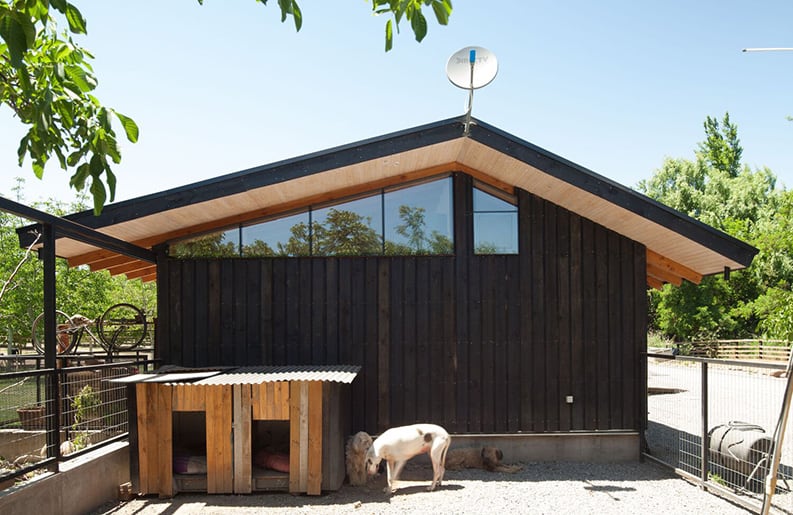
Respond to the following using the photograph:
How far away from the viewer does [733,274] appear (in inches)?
1240

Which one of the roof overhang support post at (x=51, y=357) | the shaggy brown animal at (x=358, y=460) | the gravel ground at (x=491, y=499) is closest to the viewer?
the roof overhang support post at (x=51, y=357)

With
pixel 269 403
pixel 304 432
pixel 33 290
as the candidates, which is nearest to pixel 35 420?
pixel 269 403

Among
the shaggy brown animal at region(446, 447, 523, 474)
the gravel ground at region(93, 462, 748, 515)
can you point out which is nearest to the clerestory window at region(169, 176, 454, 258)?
the shaggy brown animal at region(446, 447, 523, 474)

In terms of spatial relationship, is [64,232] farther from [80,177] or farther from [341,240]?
[80,177]

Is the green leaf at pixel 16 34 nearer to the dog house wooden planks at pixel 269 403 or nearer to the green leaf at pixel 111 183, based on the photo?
the green leaf at pixel 111 183

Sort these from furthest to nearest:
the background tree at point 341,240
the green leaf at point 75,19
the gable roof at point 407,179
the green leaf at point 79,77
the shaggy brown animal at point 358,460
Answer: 1. the background tree at point 341,240
2. the gable roof at point 407,179
3. the shaggy brown animal at point 358,460
4. the green leaf at point 79,77
5. the green leaf at point 75,19

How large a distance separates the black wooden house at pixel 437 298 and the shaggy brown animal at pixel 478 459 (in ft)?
1.37

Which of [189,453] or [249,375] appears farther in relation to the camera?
[189,453]

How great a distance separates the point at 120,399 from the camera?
7328 mm

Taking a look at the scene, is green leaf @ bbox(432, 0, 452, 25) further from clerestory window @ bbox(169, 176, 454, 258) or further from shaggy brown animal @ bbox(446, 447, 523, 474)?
shaggy brown animal @ bbox(446, 447, 523, 474)

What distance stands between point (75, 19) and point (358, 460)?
5.79 m

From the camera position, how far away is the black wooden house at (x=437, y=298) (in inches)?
322

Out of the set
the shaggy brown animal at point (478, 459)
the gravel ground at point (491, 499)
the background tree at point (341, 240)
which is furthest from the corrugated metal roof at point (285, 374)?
the shaggy brown animal at point (478, 459)

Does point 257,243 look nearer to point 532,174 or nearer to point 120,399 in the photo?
point 120,399
